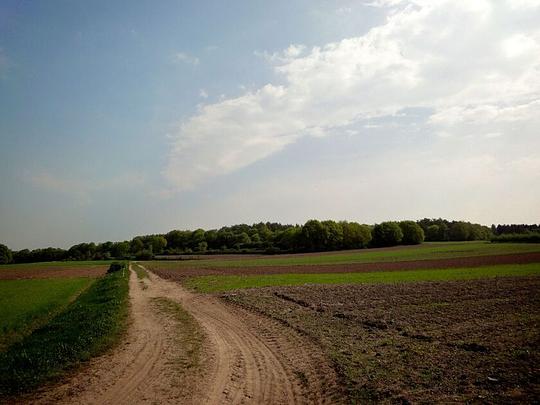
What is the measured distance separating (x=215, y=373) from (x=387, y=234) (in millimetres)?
136261

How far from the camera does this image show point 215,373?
1102 centimetres

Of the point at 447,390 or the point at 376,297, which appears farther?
the point at 376,297

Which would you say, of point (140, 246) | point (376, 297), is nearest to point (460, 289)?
point (376, 297)

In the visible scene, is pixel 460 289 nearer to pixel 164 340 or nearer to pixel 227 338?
pixel 227 338

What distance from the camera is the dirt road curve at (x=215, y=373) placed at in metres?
9.31

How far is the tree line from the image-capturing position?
5295 inches

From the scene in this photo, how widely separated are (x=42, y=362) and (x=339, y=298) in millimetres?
18677

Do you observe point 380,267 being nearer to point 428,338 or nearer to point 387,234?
point 428,338

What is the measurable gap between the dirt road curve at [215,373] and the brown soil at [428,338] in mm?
999

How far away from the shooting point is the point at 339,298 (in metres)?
25.8

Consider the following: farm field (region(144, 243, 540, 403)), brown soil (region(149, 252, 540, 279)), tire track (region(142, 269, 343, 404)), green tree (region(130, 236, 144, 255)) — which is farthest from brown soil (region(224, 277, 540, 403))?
green tree (region(130, 236, 144, 255))

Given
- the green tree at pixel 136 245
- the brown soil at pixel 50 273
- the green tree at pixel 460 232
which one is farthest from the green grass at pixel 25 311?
the green tree at pixel 460 232

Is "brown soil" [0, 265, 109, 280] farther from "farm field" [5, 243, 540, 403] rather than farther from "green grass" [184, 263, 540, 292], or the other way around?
"farm field" [5, 243, 540, 403]

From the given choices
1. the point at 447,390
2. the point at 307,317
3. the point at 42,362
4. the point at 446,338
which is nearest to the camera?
the point at 447,390
